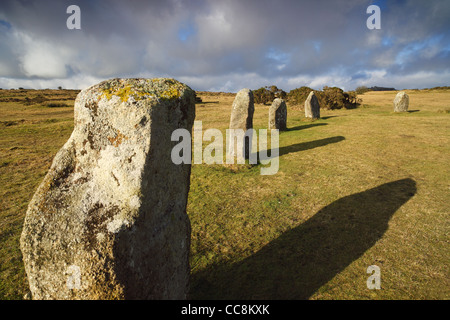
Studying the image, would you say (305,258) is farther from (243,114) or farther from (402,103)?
(402,103)

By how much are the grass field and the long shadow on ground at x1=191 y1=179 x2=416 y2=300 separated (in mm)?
21

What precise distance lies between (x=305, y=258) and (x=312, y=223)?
154 cm

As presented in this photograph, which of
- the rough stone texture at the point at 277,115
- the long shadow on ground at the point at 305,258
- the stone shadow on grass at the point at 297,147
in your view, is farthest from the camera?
the rough stone texture at the point at 277,115

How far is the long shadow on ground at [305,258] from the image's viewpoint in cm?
438

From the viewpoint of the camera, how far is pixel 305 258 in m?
5.16

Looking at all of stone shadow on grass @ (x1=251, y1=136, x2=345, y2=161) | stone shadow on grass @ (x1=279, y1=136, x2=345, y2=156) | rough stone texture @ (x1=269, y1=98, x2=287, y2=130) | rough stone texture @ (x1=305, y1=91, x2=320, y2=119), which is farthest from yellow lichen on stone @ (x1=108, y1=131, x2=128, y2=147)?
rough stone texture @ (x1=305, y1=91, x2=320, y2=119)

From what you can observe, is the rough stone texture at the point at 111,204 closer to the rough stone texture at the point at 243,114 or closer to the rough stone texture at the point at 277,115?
the rough stone texture at the point at 243,114

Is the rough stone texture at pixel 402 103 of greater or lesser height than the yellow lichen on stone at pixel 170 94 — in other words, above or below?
above

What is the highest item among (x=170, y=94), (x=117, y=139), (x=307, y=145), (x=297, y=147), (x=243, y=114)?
(x=243, y=114)

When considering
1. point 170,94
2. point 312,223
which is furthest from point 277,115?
point 170,94

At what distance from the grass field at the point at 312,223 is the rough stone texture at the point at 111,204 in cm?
198

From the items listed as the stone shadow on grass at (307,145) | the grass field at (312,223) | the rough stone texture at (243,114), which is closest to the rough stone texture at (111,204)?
the grass field at (312,223)
